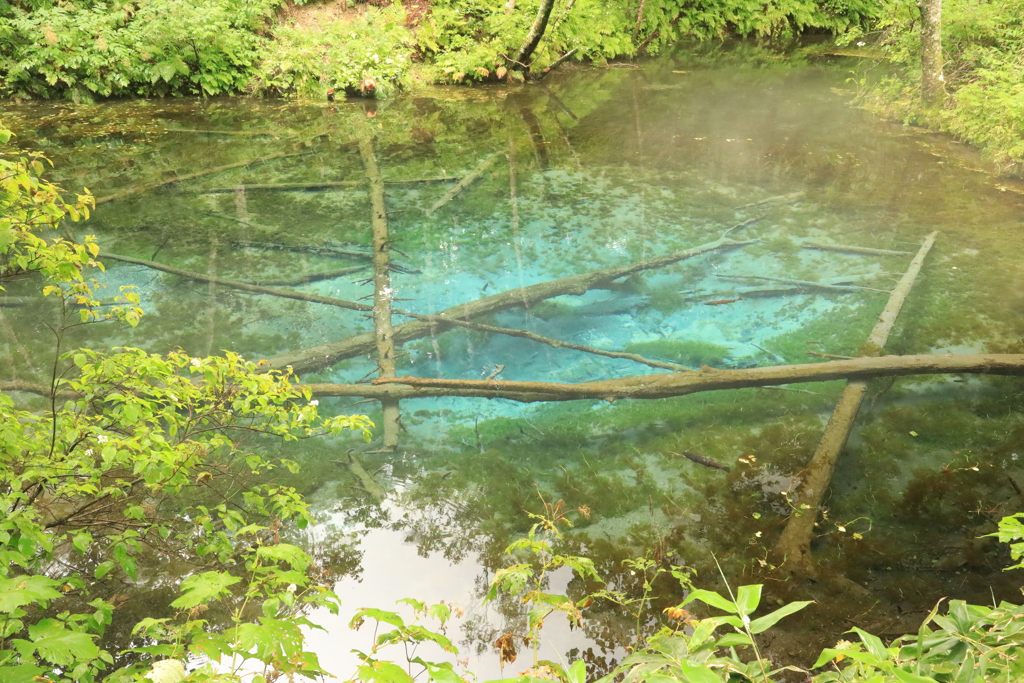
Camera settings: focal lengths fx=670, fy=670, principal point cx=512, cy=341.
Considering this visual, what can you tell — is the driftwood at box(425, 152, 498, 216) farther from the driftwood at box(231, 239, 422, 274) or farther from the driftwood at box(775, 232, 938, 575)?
the driftwood at box(775, 232, 938, 575)

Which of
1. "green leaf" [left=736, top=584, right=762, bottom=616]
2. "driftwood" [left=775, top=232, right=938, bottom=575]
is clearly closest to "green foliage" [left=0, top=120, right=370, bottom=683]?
"green leaf" [left=736, top=584, right=762, bottom=616]

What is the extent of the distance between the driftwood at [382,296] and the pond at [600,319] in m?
0.11

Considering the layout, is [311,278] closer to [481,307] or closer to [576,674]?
[481,307]

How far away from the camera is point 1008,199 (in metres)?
7.57

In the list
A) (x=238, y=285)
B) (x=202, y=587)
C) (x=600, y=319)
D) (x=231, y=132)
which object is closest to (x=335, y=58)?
(x=231, y=132)

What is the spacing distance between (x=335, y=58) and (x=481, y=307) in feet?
29.0

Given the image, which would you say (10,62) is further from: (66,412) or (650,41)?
(650,41)

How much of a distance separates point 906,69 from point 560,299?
8696mm

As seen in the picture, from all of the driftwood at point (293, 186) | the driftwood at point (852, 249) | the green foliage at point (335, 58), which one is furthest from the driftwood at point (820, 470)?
the green foliage at point (335, 58)

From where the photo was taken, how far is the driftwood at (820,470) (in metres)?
3.43

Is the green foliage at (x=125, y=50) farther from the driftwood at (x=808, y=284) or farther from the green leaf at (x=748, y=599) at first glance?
the green leaf at (x=748, y=599)

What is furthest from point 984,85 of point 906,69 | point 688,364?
point 688,364

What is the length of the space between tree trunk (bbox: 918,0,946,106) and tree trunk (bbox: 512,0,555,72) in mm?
5837

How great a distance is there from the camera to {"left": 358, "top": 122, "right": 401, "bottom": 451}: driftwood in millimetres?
4359
